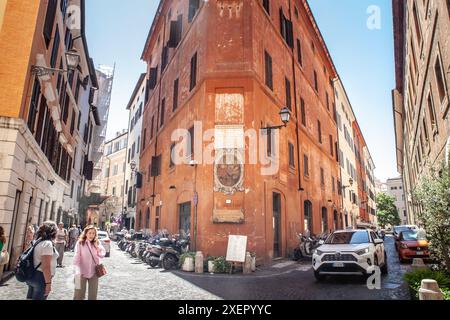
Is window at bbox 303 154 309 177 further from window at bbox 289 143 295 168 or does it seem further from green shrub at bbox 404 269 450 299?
green shrub at bbox 404 269 450 299

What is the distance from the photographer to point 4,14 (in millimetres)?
9211

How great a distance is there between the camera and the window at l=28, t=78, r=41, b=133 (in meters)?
10.00

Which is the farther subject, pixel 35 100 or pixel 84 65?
pixel 84 65

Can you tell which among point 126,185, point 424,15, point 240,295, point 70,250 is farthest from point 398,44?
point 126,185

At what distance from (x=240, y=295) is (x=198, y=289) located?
1217 millimetres

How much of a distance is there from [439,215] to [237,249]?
20.0 ft

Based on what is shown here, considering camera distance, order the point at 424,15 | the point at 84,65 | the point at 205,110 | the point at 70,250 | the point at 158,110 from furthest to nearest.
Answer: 1. the point at 84,65
2. the point at 158,110
3. the point at 70,250
4. the point at 205,110
5. the point at 424,15

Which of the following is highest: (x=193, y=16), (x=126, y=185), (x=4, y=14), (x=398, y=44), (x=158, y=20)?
(x=158, y=20)

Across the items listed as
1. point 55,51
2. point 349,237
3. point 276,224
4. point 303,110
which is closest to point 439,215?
point 349,237

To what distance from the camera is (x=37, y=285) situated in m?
4.27

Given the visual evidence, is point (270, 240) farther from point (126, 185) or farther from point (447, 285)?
point (126, 185)

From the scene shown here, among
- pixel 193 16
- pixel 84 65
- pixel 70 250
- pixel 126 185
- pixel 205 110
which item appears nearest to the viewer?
pixel 205 110

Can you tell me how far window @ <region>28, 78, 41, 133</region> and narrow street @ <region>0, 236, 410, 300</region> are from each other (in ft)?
16.5

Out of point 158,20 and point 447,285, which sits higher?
point 158,20
